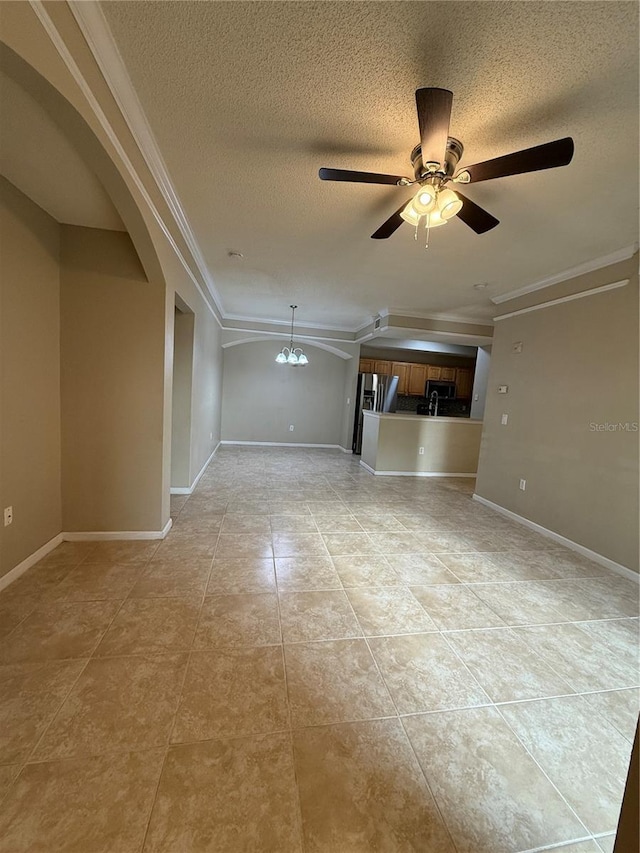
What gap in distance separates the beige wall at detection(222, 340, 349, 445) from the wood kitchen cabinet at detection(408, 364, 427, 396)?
1.72 metres

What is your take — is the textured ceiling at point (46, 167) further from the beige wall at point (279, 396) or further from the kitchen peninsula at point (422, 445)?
the beige wall at point (279, 396)

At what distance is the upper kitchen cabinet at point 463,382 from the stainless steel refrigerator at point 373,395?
2.24 m

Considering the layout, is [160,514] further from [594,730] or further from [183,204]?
[594,730]

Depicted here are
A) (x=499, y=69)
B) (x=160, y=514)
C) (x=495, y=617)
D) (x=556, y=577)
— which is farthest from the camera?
(x=160, y=514)

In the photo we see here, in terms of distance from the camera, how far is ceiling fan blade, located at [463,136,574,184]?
1.24m

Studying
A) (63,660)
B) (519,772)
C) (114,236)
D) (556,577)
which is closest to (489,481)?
(556,577)

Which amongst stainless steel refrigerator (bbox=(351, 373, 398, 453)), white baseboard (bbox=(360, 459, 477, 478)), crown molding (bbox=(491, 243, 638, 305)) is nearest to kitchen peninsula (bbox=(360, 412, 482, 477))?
white baseboard (bbox=(360, 459, 477, 478))

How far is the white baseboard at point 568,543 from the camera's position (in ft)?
8.36

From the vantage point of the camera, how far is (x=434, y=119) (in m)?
1.28

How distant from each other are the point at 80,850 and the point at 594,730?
1.83 meters

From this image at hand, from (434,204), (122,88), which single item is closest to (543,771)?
(434,204)

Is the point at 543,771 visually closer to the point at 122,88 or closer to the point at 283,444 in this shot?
the point at 122,88

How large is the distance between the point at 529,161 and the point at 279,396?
233 inches

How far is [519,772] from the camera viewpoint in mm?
1140
